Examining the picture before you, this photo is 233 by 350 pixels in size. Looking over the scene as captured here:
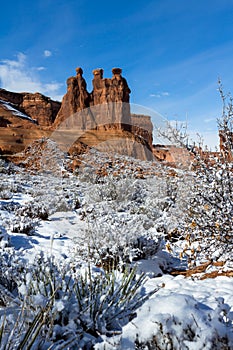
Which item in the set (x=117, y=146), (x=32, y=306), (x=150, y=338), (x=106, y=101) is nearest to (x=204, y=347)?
(x=150, y=338)

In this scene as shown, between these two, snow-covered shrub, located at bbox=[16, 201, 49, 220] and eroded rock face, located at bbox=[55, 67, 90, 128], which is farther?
eroded rock face, located at bbox=[55, 67, 90, 128]

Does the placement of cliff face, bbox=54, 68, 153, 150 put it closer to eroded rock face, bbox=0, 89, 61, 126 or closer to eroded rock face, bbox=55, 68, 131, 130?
eroded rock face, bbox=55, 68, 131, 130

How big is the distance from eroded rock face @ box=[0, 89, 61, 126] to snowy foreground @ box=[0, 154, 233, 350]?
7041 cm

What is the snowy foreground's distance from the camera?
5.57 ft

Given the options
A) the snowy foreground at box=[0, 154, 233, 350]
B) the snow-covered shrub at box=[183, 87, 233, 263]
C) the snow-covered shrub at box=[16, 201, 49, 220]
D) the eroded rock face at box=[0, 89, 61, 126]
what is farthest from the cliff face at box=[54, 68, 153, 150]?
the snow-covered shrub at box=[183, 87, 233, 263]

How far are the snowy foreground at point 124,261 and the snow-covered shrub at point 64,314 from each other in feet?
0.05

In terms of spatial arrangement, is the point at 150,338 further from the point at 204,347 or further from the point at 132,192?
the point at 132,192

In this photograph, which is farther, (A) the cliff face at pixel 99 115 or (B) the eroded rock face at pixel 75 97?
(B) the eroded rock face at pixel 75 97

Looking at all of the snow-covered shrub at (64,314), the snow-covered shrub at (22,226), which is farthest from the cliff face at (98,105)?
the snow-covered shrub at (64,314)

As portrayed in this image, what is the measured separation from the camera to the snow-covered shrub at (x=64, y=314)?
5.74 feet

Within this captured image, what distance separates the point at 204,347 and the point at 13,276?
82.6 inches

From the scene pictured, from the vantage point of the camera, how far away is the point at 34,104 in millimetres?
78625

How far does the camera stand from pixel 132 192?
9.41 meters

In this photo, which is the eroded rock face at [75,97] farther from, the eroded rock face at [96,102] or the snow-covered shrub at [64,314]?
the snow-covered shrub at [64,314]
